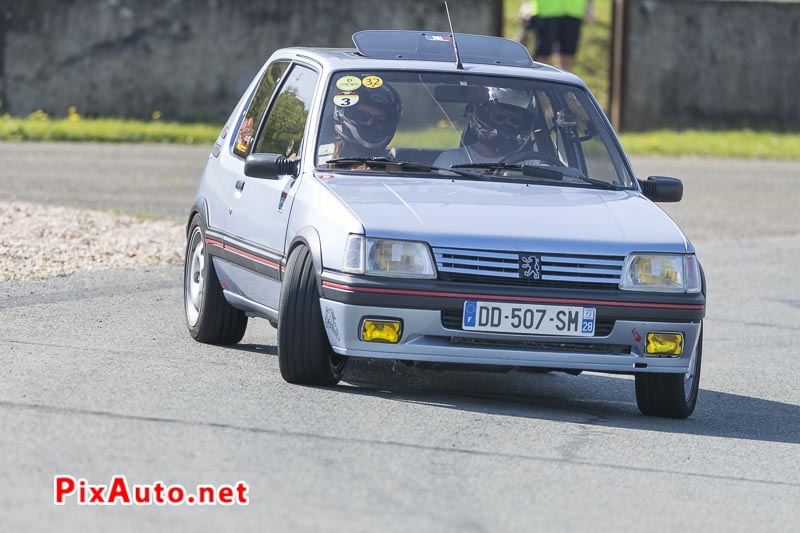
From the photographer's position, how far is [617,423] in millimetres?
7410

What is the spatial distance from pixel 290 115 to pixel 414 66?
28.6 inches

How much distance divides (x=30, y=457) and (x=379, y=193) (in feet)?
7.84

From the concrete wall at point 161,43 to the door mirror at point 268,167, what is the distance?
45.9ft

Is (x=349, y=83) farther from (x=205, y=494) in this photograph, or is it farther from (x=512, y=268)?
(x=205, y=494)

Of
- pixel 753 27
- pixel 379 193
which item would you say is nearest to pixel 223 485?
pixel 379 193

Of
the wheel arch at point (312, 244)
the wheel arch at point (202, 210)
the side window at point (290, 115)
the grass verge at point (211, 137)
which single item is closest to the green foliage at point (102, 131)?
the grass verge at point (211, 137)

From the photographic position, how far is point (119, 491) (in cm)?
537

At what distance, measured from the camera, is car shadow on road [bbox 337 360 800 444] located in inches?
293

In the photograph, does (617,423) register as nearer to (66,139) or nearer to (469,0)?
(66,139)

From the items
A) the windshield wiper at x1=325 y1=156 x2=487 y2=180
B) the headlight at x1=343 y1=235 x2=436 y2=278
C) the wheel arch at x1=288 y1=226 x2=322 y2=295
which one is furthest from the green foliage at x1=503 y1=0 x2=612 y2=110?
the headlight at x1=343 y1=235 x2=436 y2=278

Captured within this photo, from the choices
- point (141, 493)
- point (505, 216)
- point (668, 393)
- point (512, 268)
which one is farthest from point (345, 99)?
point (141, 493)

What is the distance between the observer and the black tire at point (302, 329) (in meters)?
7.25

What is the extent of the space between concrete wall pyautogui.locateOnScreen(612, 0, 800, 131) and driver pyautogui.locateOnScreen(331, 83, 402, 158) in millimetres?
15563

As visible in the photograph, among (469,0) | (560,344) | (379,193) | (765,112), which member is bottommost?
(765,112)
